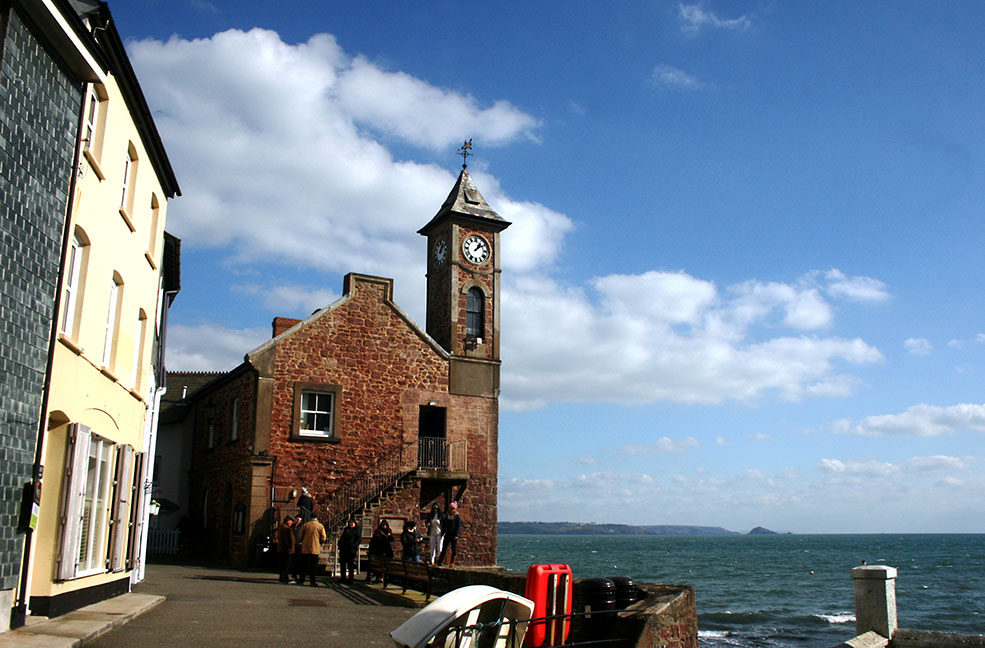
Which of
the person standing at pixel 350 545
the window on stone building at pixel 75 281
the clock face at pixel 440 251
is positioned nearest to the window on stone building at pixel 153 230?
the window on stone building at pixel 75 281

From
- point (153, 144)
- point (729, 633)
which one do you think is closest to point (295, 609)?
point (153, 144)

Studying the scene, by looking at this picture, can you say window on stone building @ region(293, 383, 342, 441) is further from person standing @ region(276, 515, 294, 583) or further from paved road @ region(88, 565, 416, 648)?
paved road @ region(88, 565, 416, 648)

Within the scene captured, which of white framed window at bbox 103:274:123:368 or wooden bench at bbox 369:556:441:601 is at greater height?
white framed window at bbox 103:274:123:368

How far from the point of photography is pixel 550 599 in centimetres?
958

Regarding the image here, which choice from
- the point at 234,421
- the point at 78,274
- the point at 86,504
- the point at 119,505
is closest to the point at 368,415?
the point at 234,421

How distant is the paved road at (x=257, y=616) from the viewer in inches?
414

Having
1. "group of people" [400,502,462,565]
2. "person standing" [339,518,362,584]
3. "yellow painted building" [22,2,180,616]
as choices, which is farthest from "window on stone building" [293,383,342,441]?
"yellow painted building" [22,2,180,616]

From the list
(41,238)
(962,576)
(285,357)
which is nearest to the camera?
(41,238)

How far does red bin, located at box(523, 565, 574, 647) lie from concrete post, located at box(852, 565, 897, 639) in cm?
418

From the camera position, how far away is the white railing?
3042cm

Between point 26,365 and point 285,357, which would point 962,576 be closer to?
point 285,357

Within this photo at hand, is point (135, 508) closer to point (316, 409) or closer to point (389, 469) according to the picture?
point (316, 409)

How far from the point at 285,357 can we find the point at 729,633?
16.5 metres

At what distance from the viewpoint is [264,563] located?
23922 millimetres
